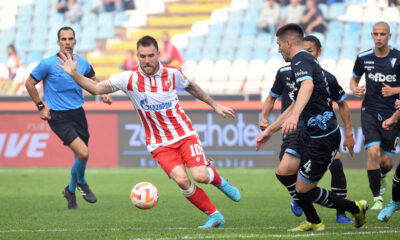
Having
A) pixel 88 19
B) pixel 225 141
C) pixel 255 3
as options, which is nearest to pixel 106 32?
pixel 88 19

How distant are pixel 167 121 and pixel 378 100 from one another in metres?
3.50

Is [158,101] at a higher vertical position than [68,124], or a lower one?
higher

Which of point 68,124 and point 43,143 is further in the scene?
point 43,143

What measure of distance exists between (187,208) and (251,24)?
14.1 m

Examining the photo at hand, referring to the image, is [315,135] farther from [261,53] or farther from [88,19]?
[88,19]

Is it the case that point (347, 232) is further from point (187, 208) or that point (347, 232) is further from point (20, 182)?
point (20, 182)

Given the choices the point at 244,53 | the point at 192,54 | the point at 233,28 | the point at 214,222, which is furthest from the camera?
the point at 233,28

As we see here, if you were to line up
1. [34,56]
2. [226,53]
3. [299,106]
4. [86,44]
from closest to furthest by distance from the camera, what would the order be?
[299,106] < [226,53] < [34,56] < [86,44]

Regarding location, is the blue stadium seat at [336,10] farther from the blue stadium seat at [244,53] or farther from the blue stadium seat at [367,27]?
the blue stadium seat at [244,53]

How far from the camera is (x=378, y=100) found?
976 centimetres

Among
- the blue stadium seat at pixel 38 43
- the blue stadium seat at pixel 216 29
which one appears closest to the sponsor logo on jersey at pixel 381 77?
the blue stadium seat at pixel 216 29

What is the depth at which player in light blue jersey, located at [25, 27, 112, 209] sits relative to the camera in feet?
32.8

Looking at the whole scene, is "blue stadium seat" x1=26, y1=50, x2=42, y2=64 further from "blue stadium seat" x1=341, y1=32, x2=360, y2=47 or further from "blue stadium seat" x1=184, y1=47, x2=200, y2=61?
"blue stadium seat" x1=341, y1=32, x2=360, y2=47

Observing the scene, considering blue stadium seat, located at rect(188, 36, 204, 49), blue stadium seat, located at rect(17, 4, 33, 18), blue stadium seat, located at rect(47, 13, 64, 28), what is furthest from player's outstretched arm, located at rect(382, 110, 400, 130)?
blue stadium seat, located at rect(17, 4, 33, 18)
